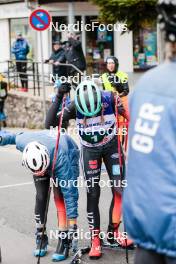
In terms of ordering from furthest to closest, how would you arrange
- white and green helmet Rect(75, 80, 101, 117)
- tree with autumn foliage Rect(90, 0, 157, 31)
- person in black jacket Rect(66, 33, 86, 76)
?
person in black jacket Rect(66, 33, 86, 76) → tree with autumn foliage Rect(90, 0, 157, 31) → white and green helmet Rect(75, 80, 101, 117)

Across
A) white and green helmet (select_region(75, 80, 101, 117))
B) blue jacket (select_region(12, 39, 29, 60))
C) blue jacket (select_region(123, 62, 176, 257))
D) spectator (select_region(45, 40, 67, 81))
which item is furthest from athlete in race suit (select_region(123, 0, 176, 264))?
blue jacket (select_region(12, 39, 29, 60))

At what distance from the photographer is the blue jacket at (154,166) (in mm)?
2996

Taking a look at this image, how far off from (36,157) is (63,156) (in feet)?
0.94

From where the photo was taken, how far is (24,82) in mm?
22828

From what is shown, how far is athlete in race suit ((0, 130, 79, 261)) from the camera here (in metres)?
6.42

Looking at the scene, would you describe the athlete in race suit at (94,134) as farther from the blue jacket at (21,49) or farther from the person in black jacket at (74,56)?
the blue jacket at (21,49)

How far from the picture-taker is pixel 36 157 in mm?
6359

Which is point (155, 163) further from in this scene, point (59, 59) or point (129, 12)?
point (59, 59)

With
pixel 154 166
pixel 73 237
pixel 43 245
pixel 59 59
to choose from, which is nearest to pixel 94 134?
pixel 73 237

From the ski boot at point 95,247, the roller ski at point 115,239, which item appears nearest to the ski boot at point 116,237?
the roller ski at point 115,239

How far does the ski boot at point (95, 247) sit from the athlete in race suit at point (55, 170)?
232 mm

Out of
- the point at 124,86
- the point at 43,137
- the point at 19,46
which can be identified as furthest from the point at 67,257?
the point at 19,46

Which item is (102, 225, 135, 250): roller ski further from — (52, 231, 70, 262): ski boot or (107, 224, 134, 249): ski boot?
(52, 231, 70, 262): ski boot

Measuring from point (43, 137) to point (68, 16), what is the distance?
19.3m
